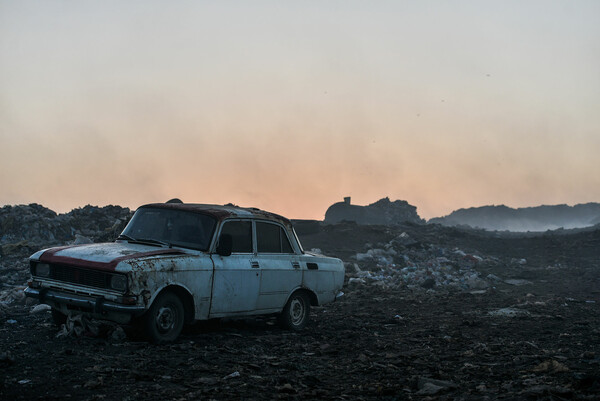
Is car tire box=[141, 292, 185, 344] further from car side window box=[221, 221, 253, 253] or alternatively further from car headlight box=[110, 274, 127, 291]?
car side window box=[221, 221, 253, 253]

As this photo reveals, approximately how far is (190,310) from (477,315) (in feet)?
20.3

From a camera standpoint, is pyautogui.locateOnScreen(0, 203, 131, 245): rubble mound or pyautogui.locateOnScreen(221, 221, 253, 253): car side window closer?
pyautogui.locateOnScreen(221, 221, 253, 253): car side window

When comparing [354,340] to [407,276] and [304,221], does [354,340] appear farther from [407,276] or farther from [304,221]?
[304,221]

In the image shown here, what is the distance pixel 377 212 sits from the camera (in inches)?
2053

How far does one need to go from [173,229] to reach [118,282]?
1.34 meters

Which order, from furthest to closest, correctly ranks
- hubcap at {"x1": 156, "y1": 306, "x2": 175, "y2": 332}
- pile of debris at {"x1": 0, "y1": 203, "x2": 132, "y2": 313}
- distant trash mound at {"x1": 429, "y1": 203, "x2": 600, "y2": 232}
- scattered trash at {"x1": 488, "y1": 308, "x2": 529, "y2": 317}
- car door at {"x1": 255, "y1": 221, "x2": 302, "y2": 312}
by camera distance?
distant trash mound at {"x1": 429, "y1": 203, "x2": 600, "y2": 232} → pile of debris at {"x1": 0, "y1": 203, "x2": 132, "y2": 313} → scattered trash at {"x1": 488, "y1": 308, "x2": 529, "y2": 317} → car door at {"x1": 255, "y1": 221, "x2": 302, "y2": 312} → hubcap at {"x1": 156, "y1": 306, "x2": 175, "y2": 332}

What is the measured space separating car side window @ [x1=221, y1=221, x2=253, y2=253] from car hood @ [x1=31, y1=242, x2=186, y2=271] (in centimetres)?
81

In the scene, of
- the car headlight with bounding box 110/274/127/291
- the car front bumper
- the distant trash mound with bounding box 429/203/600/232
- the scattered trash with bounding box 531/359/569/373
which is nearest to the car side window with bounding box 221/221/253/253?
the car headlight with bounding box 110/274/127/291

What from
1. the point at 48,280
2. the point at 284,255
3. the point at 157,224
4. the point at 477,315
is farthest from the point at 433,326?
the point at 48,280

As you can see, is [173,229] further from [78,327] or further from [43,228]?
[43,228]

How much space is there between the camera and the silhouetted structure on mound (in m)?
51.6

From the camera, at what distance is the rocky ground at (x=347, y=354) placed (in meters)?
5.14

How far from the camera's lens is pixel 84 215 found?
22391mm

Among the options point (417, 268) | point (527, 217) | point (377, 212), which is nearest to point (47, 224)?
point (417, 268)
